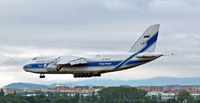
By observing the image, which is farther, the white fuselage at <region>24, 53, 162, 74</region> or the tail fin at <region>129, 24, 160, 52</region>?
the tail fin at <region>129, 24, 160, 52</region>

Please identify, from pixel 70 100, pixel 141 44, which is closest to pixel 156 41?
pixel 141 44

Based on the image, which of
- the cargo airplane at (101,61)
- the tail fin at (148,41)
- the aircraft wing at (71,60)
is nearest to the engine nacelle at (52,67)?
the cargo airplane at (101,61)

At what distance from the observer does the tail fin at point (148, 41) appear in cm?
7900

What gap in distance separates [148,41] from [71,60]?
10.5 metres

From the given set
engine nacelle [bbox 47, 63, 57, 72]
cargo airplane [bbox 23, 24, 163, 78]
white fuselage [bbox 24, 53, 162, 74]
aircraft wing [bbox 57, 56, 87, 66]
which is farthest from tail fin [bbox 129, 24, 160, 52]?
engine nacelle [bbox 47, 63, 57, 72]

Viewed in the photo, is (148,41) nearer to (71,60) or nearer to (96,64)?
(96,64)

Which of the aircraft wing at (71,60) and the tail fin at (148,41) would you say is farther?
the tail fin at (148,41)

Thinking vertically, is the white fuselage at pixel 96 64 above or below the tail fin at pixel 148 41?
below

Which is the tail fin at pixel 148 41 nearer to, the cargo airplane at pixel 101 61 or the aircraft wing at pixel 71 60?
the cargo airplane at pixel 101 61

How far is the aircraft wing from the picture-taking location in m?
77.3

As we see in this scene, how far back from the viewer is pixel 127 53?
7762 cm

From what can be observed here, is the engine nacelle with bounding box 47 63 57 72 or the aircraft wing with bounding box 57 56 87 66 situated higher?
the aircraft wing with bounding box 57 56 87 66

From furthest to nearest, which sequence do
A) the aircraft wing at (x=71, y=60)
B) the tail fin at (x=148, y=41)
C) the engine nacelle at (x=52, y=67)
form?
1. the engine nacelle at (x=52, y=67)
2. the tail fin at (x=148, y=41)
3. the aircraft wing at (x=71, y=60)

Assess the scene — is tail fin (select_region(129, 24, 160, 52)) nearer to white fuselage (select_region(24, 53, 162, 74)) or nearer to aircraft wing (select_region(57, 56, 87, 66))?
white fuselage (select_region(24, 53, 162, 74))
